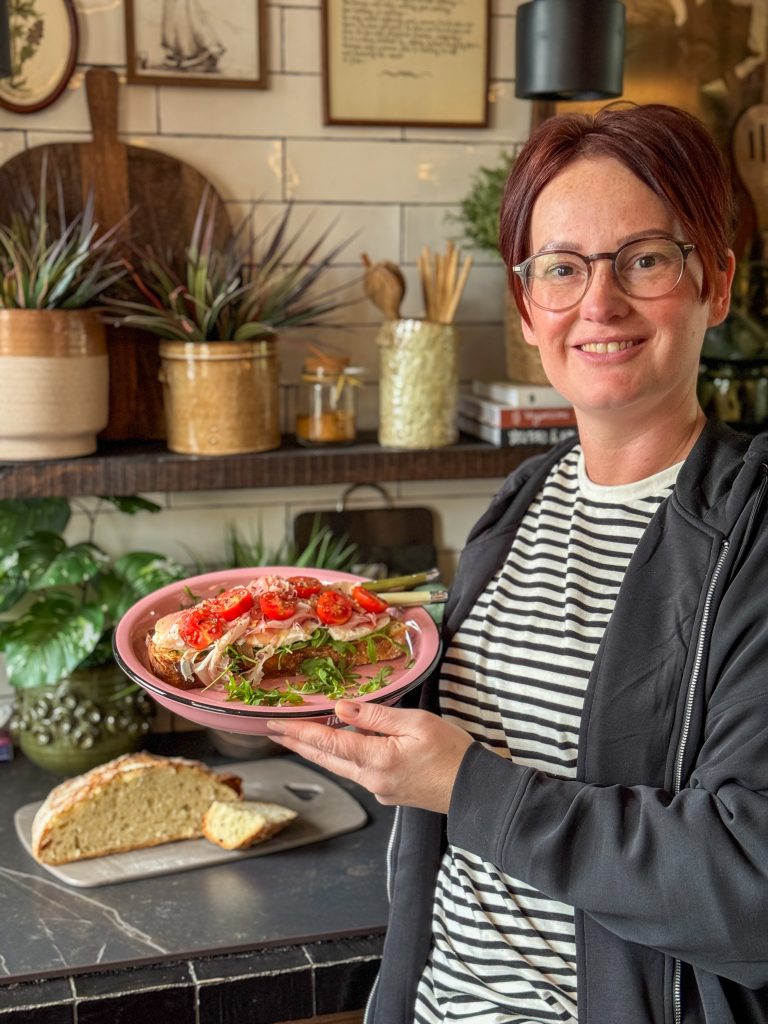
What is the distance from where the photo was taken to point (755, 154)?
215 cm

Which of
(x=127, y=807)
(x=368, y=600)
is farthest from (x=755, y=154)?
(x=127, y=807)

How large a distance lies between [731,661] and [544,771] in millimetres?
249

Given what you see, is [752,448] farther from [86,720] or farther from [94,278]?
[86,720]

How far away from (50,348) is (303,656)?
702 mm

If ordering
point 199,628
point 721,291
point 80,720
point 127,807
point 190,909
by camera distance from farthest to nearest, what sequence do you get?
point 80,720 → point 127,807 → point 190,909 → point 199,628 → point 721,291

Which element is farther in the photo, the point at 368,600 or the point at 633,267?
the point at 368,600

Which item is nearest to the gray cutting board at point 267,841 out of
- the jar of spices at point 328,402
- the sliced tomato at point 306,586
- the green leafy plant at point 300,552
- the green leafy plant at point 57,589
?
the green leafy plant at point 57,589

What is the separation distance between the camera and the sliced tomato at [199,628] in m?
1.27

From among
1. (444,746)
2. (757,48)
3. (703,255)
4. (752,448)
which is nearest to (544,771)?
(444,746)

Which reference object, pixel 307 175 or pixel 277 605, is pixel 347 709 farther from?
pixel 307 175

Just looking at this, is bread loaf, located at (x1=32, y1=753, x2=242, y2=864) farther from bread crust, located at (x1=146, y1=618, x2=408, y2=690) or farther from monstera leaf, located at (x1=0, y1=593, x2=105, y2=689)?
bread crust, located at (x1=146, y1=618, x2=408, y2=690)

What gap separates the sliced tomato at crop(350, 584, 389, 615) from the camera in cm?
139

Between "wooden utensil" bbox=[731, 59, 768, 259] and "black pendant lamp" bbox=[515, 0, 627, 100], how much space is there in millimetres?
507

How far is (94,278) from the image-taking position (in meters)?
1.75
